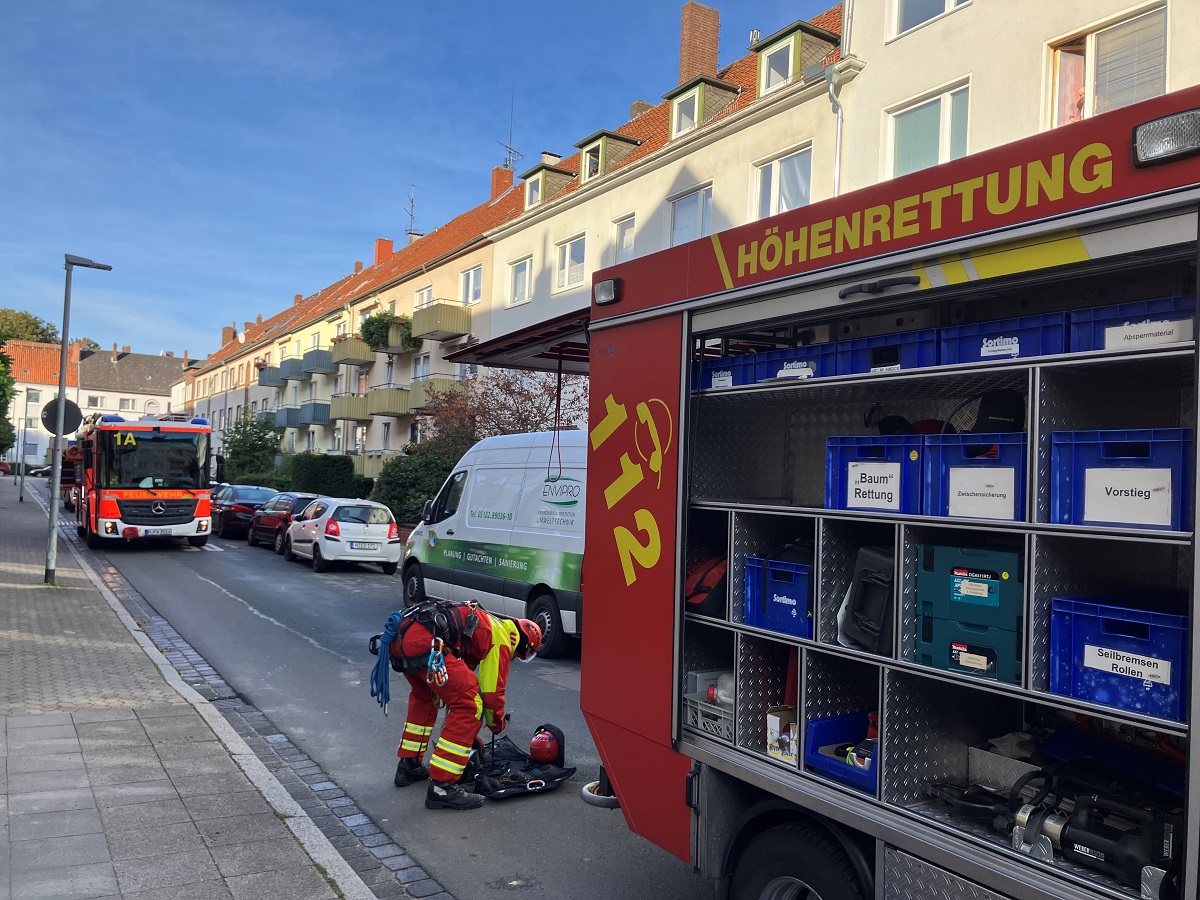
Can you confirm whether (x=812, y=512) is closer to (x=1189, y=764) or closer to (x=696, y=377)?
(x=696, y=377)

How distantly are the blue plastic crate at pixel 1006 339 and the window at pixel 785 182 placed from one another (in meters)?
15.8

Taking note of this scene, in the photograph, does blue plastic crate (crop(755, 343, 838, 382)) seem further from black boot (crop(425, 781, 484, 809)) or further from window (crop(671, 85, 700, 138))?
window (crop(671, 85, 700, 138))

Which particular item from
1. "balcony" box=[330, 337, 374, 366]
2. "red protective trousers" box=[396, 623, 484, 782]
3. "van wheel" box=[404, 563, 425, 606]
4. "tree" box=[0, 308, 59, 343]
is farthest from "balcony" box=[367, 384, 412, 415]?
"tree" box=[0, 308, 59, 343]

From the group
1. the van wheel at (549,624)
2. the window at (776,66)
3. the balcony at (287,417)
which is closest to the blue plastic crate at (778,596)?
the van wheel at (549,624)

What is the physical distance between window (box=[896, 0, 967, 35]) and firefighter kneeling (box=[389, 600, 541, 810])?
14.1 m

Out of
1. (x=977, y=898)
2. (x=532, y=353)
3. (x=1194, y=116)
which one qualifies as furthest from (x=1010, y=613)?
(x=532, y=353)

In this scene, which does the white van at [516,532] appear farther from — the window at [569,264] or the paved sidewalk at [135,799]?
the window at [569,264]

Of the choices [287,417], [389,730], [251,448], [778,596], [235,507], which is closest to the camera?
[778,596]

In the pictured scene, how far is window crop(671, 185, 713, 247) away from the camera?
2134 centimetres

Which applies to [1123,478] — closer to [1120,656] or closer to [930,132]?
[1120,656]

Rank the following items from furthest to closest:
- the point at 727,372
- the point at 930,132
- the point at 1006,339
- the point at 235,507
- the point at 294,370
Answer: the point at 294,370, the point at 235,507, the point at 930,132, the point at 727,372, the point at 1006,339

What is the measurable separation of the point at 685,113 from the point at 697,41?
3.31m

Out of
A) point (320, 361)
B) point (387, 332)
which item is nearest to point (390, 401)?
point (387, 332)

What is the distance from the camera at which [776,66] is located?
19953mm
